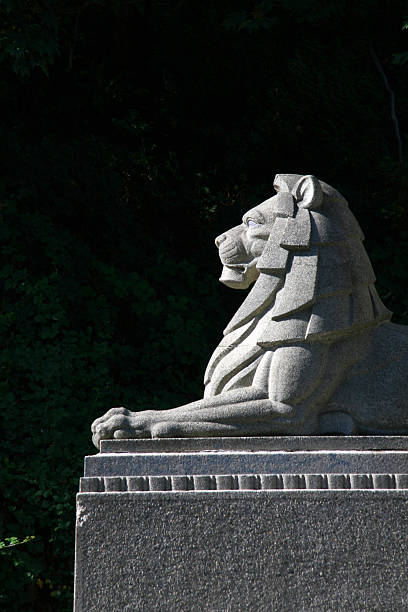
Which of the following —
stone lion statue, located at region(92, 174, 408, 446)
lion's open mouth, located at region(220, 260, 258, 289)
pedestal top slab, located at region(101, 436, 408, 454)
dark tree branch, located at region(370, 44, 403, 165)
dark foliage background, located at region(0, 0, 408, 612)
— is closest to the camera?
pedestal top slab, located at region(101, 436, 408, 454)

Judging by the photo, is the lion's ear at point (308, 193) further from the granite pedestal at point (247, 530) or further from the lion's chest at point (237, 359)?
the granite pedestal at point (247, 530)

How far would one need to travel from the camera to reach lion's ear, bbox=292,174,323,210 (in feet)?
14.3

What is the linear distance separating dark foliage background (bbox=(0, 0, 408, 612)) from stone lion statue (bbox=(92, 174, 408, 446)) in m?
3.51

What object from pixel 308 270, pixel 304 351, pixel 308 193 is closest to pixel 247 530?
pixel 304 351

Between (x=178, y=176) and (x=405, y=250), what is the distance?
7.87 ft

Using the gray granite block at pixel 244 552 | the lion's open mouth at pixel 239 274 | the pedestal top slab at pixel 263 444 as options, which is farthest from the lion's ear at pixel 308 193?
the gray granite block at pixel 244 552

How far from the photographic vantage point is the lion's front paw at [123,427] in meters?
4.11

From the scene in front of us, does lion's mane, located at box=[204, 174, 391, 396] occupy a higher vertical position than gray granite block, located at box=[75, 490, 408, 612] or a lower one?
higher

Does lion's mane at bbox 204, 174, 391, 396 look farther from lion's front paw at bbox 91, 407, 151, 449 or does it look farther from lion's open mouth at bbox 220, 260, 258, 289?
lion's front paw at bbox 91, 407, 151, 449

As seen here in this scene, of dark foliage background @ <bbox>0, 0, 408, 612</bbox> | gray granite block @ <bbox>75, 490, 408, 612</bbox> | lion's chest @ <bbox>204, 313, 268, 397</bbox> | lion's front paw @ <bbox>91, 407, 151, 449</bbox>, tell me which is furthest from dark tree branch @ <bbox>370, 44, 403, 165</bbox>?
gray granite block @ <bbox>75, 490, 408, 612</bbox>

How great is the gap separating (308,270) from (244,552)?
4.15 feet

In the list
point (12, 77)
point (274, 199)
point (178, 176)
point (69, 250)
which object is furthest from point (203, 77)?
point (274, 199)

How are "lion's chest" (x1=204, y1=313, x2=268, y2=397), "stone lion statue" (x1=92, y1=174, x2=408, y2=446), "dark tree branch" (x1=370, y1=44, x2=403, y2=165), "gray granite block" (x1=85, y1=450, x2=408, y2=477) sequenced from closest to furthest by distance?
"gray granite block" (x1=85, y1=450, x2=408, y2=477) → "stone lion statue" (x1=92, y1=174, x2=408, y2=446) → "lion's chest" (x1=204, y1=313, x2=268, y2=397) → "dark tree branch" (x1=370, y1=44, x2=403, y2=165)

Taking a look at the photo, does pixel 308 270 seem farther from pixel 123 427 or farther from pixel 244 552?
pixel 244 552
